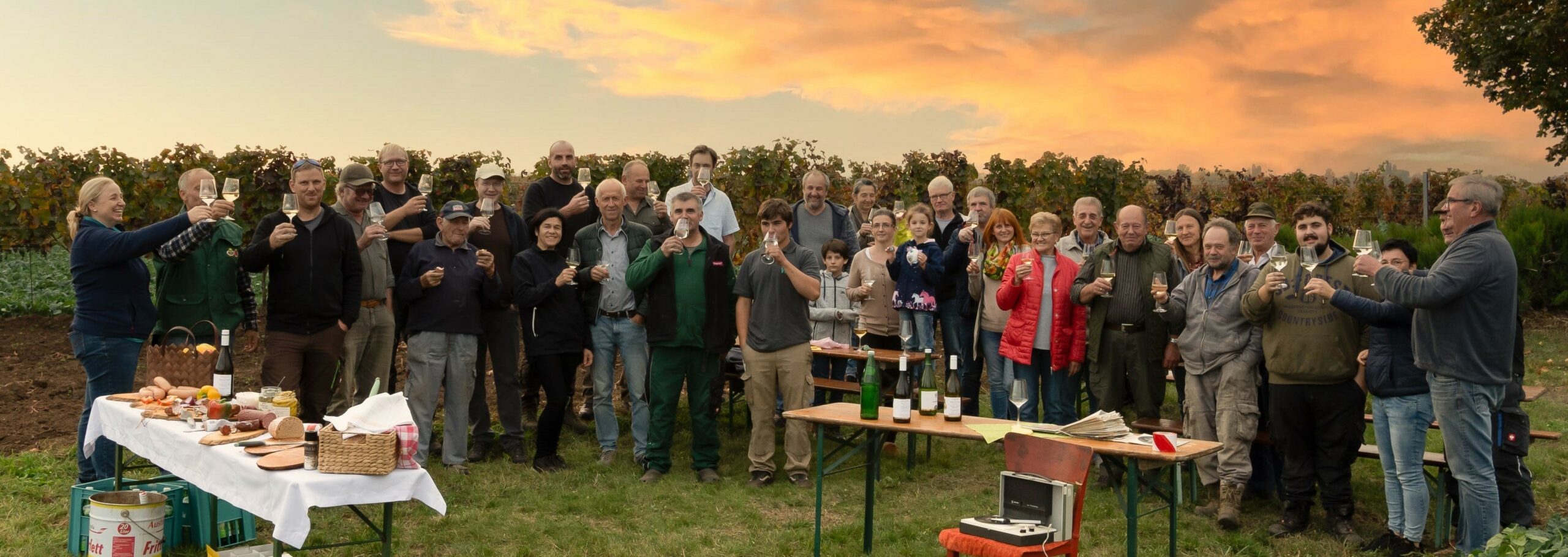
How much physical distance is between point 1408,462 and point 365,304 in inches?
245

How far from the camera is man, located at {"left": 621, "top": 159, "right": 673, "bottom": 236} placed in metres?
8.13

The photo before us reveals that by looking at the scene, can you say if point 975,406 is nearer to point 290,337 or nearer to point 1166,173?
point 290,337

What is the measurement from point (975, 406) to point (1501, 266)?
12.9ft

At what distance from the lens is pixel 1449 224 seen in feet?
16.3

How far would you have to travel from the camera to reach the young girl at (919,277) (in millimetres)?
7781

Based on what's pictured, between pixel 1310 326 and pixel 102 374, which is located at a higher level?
pixel 1310 326

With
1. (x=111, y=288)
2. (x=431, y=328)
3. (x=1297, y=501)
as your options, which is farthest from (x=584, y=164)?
(x=1297, y=501)

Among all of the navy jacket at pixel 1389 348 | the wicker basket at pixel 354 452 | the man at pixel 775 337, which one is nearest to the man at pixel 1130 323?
the navy jacket at pixel 1389 348

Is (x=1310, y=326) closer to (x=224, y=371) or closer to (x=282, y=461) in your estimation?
(x=282, y=461)

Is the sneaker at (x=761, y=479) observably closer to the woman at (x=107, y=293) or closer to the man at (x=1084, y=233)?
the man at (x=1084, y=233)

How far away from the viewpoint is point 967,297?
793 cm

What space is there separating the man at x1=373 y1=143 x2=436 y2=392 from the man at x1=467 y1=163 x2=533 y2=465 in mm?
364

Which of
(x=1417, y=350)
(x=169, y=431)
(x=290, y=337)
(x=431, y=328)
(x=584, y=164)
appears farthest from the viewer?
(x=584, y=164)

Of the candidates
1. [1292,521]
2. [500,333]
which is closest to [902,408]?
[1292,521]
